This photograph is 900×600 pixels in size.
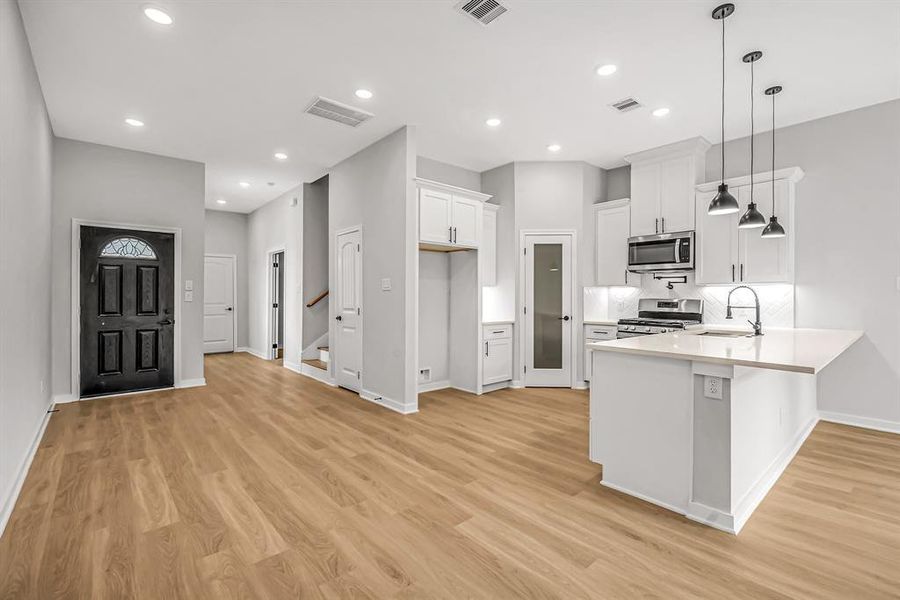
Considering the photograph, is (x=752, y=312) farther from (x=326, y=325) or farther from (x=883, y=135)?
(x=326, y=325)

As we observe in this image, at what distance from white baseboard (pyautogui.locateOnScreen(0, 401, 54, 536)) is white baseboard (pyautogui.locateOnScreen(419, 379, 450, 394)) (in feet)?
11.8

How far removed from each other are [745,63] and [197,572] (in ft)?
15.9

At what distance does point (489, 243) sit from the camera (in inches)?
233

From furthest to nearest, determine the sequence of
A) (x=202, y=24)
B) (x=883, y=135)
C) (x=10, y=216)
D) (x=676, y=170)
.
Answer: (x=676, y=170) < (x=883, y=135) < (x=202, y=24) < (x=10, y=216)

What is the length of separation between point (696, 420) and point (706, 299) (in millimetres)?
3267

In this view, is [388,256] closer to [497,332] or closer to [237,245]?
[497,332]

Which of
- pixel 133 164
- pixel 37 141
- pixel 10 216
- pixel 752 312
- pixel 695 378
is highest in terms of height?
pixel 133 164

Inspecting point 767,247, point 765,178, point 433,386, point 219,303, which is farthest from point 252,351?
point 765,178

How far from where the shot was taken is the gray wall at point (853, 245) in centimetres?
397

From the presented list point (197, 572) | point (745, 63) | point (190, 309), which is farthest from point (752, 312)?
point (190, 309)

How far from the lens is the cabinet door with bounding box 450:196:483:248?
Result: 515cm

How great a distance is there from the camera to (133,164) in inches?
210

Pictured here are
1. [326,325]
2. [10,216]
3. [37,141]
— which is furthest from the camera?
[326,325]

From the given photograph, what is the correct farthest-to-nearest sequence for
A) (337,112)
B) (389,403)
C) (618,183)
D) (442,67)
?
(618,183)
(389,403)
(337,112)
(442,67)
